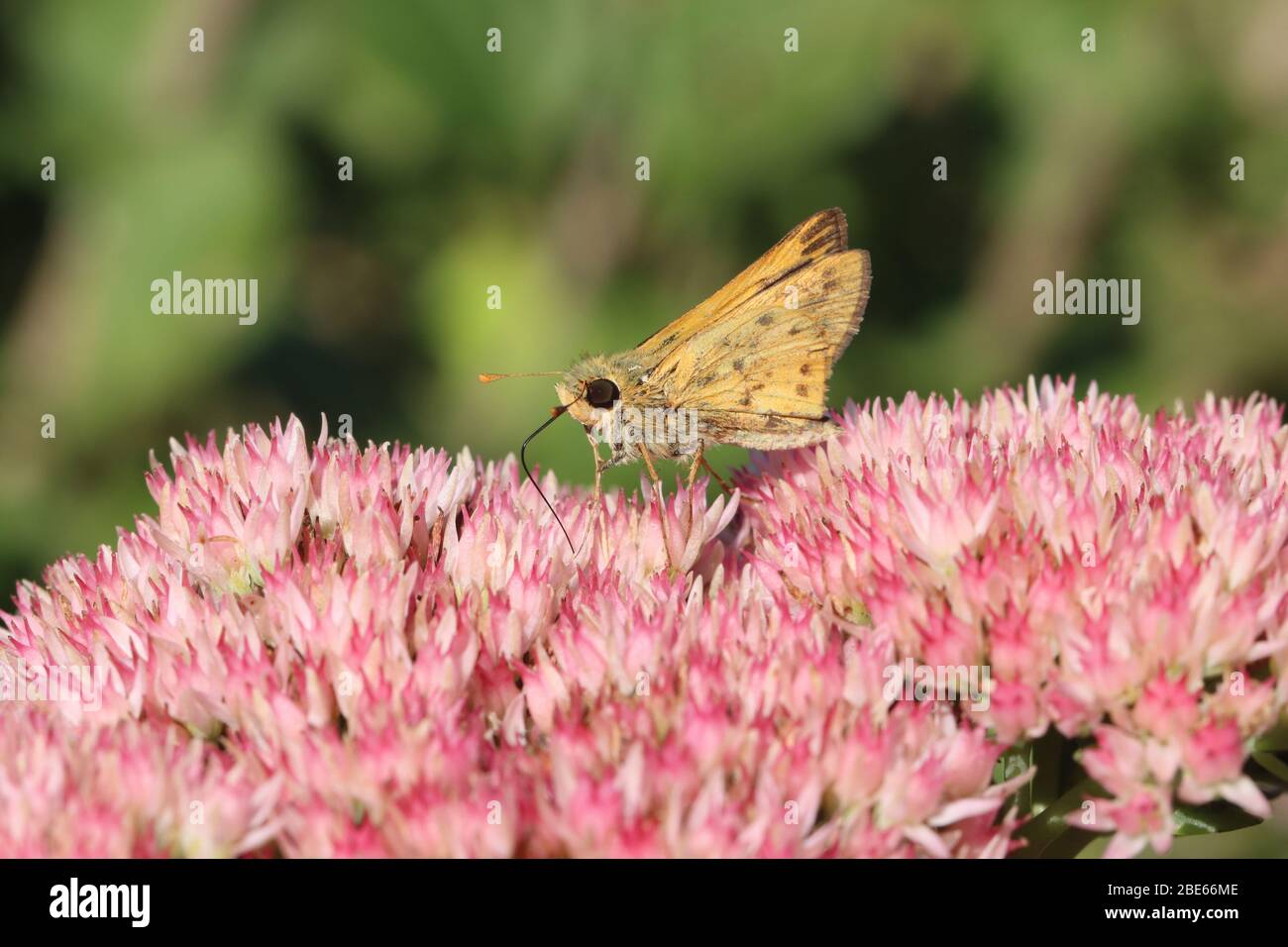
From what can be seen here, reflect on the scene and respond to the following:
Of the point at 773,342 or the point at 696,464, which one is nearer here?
the point at 696,464

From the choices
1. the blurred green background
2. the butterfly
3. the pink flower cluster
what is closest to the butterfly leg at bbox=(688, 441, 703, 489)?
the butterfly

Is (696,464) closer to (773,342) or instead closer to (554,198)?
(773,342)

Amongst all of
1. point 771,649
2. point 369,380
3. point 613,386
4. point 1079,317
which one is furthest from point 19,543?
point 1079,317

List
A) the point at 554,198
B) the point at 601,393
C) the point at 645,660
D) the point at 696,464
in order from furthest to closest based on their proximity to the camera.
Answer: the point at 554,198, the point at 601,393, the point at 696,464, the point at 645,660

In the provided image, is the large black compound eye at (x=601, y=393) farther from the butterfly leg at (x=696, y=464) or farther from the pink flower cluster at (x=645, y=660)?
the pink flower cluster at (x=645, y=660)

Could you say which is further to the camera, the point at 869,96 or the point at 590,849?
the point at 869,96

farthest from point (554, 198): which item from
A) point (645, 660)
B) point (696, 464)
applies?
point (645, 660)

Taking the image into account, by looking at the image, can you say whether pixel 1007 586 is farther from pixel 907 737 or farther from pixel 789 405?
pixel 789 405
